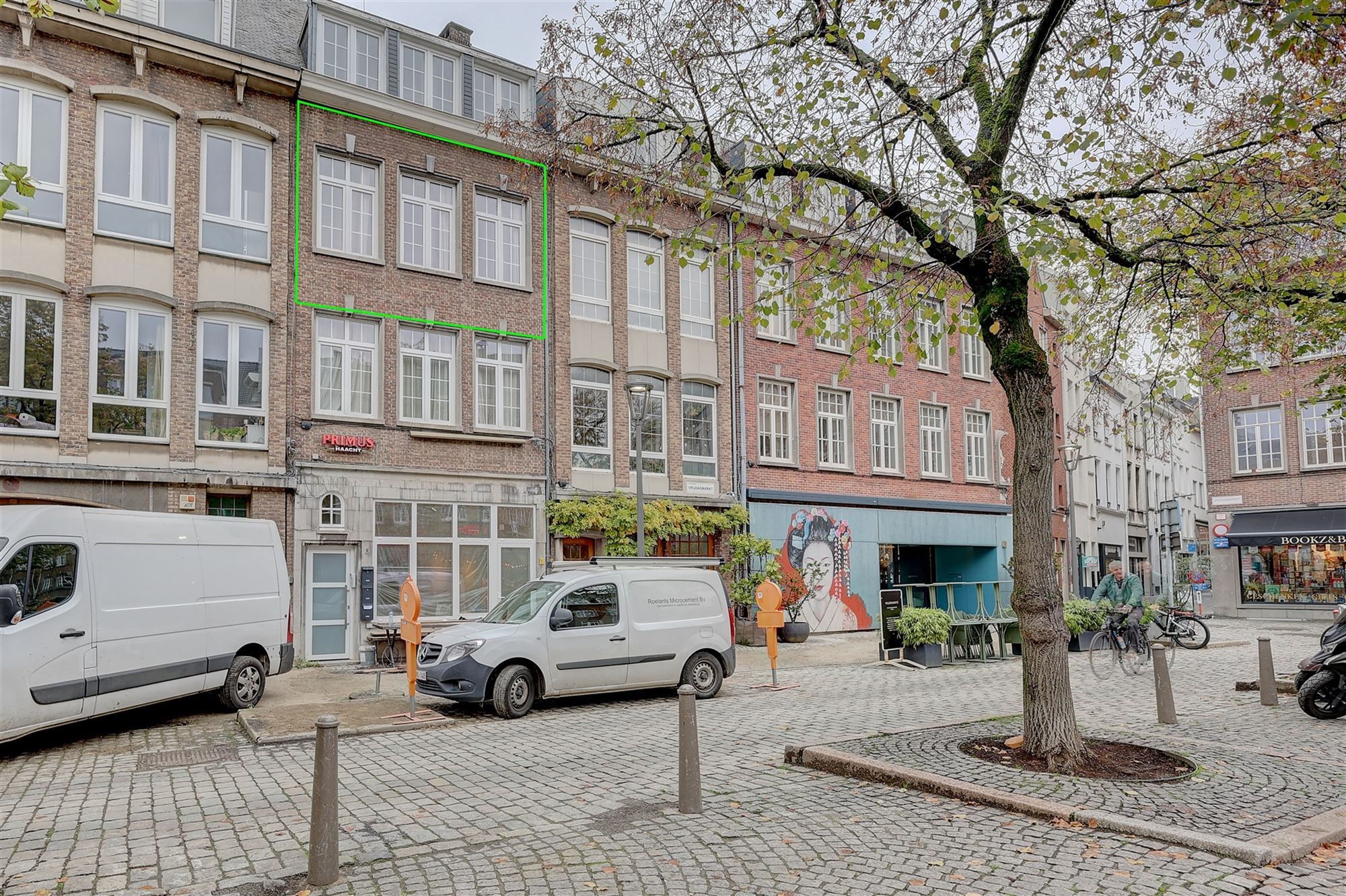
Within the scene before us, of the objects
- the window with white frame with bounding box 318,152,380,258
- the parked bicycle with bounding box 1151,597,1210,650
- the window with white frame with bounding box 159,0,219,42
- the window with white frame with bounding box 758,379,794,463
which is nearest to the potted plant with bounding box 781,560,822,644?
the window with white frame with bounding box 758,379,794,463

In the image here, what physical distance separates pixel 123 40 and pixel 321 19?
385cm

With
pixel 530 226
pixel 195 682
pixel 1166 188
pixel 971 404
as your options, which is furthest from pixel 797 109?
pixel 971 404

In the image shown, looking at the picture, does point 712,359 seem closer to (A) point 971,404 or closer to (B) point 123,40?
(A) point 971,404

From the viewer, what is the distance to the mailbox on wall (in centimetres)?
1814

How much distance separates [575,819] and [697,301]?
18.9 meters

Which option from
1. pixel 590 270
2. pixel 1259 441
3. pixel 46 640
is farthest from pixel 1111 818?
pixel 1259 441

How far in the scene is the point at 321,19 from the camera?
62.6ft

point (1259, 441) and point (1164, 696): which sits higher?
point (1259, 441)

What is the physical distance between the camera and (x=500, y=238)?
21.0 meters

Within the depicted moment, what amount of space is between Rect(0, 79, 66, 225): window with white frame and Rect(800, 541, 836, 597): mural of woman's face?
695 inches

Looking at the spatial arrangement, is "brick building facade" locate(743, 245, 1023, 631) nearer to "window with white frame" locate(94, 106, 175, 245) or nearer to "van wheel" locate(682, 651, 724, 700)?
"van wheel" locate(682, 651, 724, 700)

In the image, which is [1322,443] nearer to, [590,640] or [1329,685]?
[1329,685]

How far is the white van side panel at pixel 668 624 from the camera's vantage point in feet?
42.2

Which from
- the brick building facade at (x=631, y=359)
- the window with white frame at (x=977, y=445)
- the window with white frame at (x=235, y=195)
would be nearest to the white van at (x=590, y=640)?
the brick building facade at (x=631, y=359)
